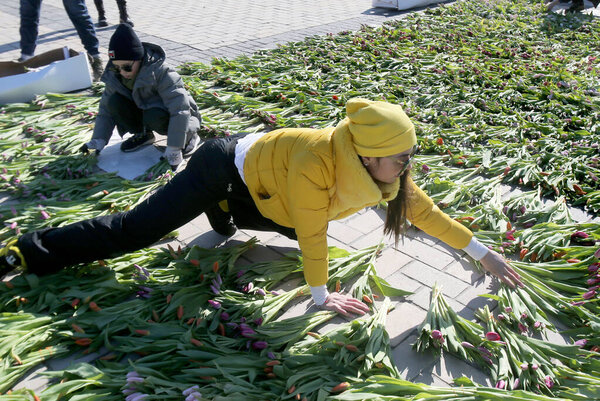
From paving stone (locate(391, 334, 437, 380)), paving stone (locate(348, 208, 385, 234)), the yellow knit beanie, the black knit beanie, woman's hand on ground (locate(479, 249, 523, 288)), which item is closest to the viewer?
the yellow knit beanie

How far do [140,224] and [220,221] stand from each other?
55 centimetres

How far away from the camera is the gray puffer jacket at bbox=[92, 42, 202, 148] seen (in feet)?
13.0

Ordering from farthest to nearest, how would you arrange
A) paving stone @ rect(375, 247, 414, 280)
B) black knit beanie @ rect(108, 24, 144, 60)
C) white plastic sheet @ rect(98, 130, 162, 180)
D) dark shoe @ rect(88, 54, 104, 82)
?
dark shoe @ rect(88, 54, 104, 82) → white plastic sheet @ rect(98, 130, 162, 180) → black knit beanie @ rect(108, 24, 144, 60) → paving stone @ rect(375, 247, 414, 280)

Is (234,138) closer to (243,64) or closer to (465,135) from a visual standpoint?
(465,135)

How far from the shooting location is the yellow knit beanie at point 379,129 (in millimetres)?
2045

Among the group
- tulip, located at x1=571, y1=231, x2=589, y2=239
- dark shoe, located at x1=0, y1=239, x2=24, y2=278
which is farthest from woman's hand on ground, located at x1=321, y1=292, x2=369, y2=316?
dark shoe, located at x1=0, y1=239, x2=24, y2=278

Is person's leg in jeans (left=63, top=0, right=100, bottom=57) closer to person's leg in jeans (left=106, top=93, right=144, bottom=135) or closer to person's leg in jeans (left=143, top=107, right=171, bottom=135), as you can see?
person's leg in jeans (left=106, top=93, right=144, bottom=135)

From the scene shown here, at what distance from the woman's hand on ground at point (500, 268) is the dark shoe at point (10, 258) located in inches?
95.5

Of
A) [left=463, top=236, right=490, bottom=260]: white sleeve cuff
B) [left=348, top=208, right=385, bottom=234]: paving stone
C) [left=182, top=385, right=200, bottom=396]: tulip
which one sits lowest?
[left=348, top=208, right=385, bottom=234]: paving stone

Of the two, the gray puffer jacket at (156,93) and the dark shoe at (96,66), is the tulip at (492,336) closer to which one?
the gray puffer jacket at (156,93)

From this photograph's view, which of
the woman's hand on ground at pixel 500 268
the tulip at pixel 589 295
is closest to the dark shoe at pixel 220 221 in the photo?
the woman's hand on ground at pixel 500 268

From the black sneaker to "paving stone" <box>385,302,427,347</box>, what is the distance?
2.77m

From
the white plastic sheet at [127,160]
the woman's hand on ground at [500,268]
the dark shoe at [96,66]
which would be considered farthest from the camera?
the dark shoe at [96,66]

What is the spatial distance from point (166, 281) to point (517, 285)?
1.87 m
